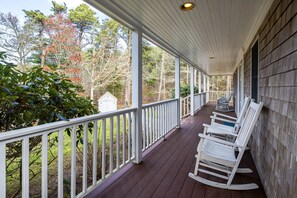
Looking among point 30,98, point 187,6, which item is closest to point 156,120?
point 187,6

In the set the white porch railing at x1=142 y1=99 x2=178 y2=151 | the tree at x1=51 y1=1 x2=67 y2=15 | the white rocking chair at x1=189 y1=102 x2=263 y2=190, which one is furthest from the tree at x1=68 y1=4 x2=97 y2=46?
the white rocking chair at x1=189 y1=102 x2=263 y2=190

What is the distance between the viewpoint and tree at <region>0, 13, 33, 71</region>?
334 cm

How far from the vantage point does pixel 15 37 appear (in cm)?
383

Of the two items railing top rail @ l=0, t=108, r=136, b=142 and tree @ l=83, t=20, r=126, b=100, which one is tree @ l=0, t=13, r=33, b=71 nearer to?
railing top rail @ l=0, t=108, r=136, b=142

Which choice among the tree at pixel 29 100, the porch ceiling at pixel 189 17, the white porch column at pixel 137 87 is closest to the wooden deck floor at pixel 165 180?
the white porch column at pixel 137 87

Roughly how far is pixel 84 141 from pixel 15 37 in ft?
11.1

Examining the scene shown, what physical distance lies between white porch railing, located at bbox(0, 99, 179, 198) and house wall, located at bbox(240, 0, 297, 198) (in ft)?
5.69

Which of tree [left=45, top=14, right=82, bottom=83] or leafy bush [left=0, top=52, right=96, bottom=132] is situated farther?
tree [left=45, top=14, right=82, bottom=83]

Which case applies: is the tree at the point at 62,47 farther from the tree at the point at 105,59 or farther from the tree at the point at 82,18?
the tree at the point at 105,59

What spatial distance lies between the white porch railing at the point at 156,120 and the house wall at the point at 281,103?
185 centimetres

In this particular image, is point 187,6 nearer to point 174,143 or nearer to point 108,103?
point 174,143

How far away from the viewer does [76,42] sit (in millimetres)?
5859

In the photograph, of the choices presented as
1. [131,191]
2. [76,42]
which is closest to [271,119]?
[131,191]

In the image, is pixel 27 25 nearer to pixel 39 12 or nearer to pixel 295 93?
pixel 39 12
